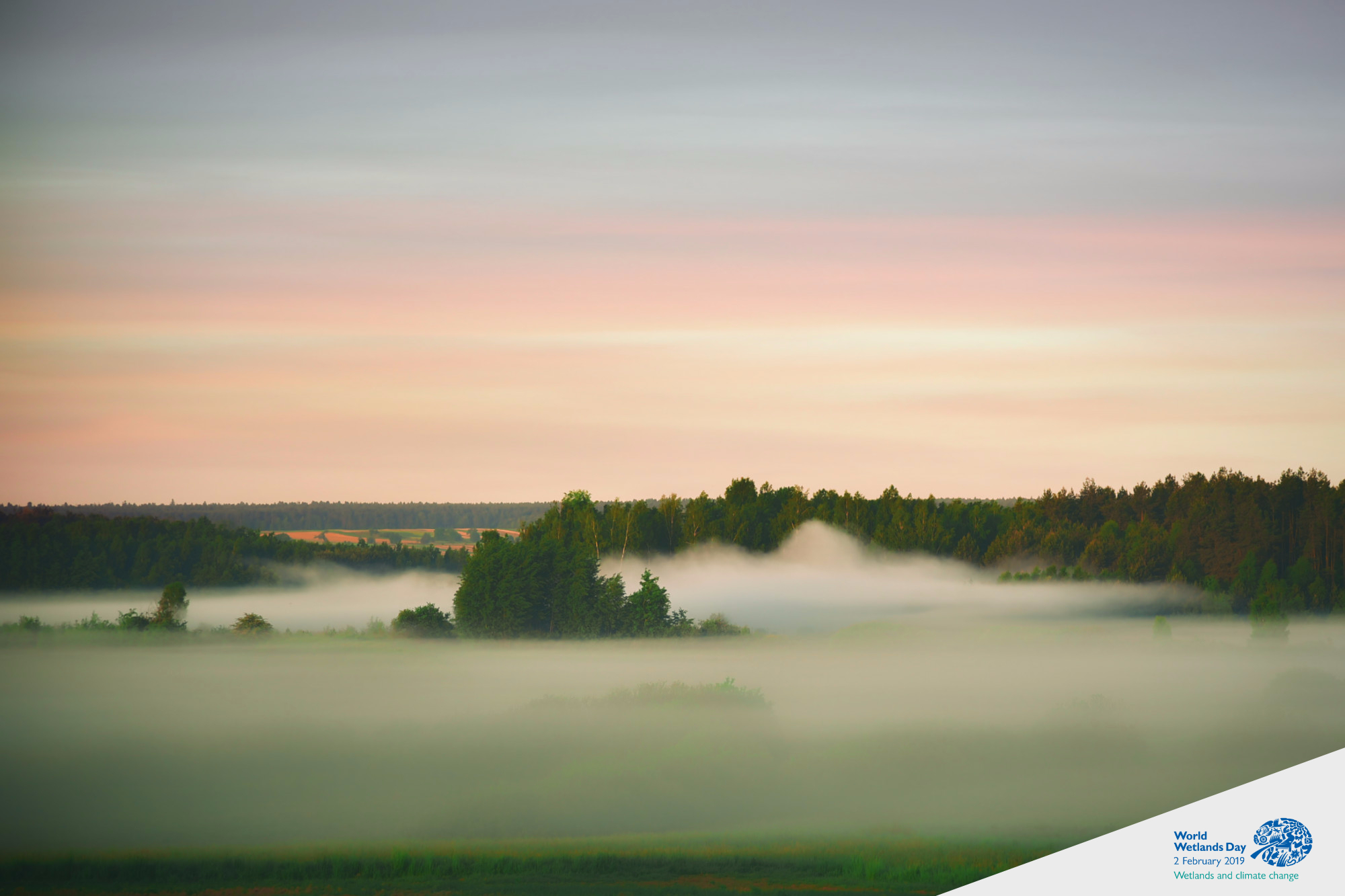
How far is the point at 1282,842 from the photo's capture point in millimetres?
23219

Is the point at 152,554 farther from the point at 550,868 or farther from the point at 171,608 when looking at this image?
the point at 550,868

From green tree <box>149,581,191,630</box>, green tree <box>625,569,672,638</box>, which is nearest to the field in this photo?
green tree <box>149,581,191,630</box>

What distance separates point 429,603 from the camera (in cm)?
4441

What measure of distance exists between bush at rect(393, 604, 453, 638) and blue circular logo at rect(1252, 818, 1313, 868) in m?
29.3

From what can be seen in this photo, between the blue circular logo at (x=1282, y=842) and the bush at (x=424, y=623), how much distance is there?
2935cm

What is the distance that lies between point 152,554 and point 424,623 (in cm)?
1203

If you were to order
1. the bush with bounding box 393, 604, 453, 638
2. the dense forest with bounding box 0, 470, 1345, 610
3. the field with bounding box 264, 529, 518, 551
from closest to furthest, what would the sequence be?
the dense forest with bounding box 0, 470, 1345, 610 → the field with bounding box 264, 529, 518, 551 → the bush with bounding box 393, 604, 453, 638

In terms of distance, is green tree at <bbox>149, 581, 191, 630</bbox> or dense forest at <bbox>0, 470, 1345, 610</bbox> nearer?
dense forest at <bbox>0, 470, 1345, 610</bbox>

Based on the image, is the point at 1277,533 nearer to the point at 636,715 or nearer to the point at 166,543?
the point at 636,715

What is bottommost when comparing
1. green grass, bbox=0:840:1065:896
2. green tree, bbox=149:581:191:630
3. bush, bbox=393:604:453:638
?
green grass, bbox=0:840:1065:896

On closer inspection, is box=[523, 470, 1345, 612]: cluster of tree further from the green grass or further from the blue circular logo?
the green grass

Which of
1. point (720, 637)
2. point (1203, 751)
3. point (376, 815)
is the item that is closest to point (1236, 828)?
point (1203, 751)

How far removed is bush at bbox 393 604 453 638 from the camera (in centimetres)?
4347

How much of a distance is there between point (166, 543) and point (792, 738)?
21286 mm
